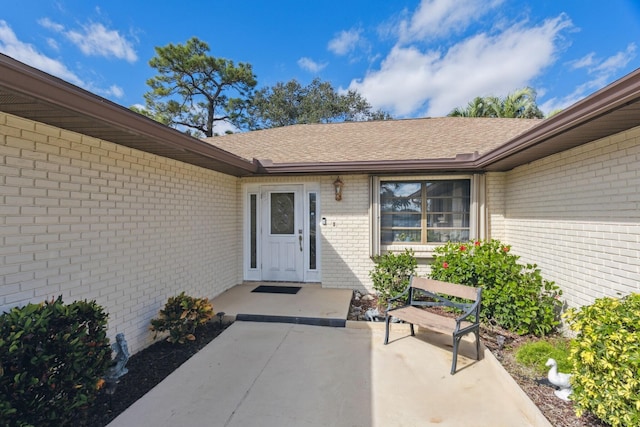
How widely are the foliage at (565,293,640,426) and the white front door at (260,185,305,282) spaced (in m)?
4.90

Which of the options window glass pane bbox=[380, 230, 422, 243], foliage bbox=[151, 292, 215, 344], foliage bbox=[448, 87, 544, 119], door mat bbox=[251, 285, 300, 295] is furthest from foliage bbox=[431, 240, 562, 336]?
foliage bbox=[448, 87, 544, 119]

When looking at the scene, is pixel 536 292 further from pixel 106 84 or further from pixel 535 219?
pixel 106 84

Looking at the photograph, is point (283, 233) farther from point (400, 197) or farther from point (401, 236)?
point (400, 197)

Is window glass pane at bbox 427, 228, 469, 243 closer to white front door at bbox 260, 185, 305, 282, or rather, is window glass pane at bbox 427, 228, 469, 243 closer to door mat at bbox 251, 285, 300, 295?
white front door at bbox 260, 185, 305, 282

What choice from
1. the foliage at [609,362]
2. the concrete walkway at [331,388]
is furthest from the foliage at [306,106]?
the foliage at [609,362]

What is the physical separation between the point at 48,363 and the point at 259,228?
4.70 m

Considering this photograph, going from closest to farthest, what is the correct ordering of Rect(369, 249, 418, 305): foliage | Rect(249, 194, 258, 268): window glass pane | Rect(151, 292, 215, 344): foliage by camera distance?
1. Rect(151, 292, 215, 344): foliage
2. Rect(369, 249, 418, 305): foliage
3. Rect(249, 194, 258, 268): window glass pane

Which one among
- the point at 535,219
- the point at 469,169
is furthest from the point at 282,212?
the point at 535,219

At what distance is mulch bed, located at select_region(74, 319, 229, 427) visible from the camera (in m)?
2.65

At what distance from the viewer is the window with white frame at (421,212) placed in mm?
6059

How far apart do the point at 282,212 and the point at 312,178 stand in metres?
1.05

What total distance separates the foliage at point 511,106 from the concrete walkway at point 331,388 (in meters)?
14.9

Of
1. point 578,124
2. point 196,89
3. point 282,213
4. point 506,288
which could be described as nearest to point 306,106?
point 196,89

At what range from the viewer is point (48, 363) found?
2166 millimetres
